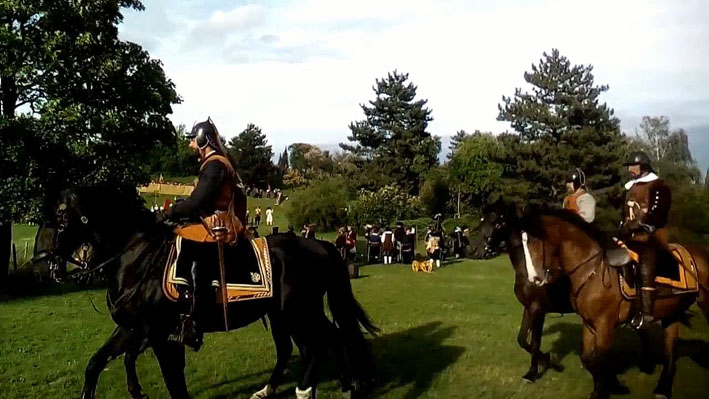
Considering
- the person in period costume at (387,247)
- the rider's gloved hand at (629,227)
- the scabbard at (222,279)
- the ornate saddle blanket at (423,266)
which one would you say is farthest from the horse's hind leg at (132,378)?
the person in period costume at (387,247)

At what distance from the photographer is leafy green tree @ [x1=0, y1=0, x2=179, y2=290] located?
1802 centimetres

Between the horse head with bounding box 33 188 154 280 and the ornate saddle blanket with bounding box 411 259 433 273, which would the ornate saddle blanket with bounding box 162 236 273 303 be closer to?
the horse head with bounding box 33 188 154 280

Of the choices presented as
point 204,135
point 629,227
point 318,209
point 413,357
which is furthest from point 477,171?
point 204,135

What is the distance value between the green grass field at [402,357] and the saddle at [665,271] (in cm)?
147

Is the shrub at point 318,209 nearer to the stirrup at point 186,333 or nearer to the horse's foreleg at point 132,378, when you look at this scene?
the horse's foreleg at point 132,378

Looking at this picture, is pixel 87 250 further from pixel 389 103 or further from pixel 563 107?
pixel 389 103

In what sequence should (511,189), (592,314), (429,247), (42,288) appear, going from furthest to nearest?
(511,189)
(429,247)
(42,288)
(592,314)

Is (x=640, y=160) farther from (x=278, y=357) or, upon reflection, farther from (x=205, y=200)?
(x=205, y=200)

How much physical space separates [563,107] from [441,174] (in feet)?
45.1

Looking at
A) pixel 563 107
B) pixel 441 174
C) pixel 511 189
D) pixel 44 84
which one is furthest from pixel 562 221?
pixel 441 174

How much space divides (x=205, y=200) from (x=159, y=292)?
1031 millimetres

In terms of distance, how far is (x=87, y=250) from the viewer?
6703mm

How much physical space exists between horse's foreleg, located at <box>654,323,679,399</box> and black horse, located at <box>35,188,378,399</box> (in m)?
3.53

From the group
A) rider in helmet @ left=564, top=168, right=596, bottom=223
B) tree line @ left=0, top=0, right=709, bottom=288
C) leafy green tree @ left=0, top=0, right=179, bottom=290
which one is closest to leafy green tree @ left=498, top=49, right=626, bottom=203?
tree line @ left=0, top=0, right=709, bottom=288
